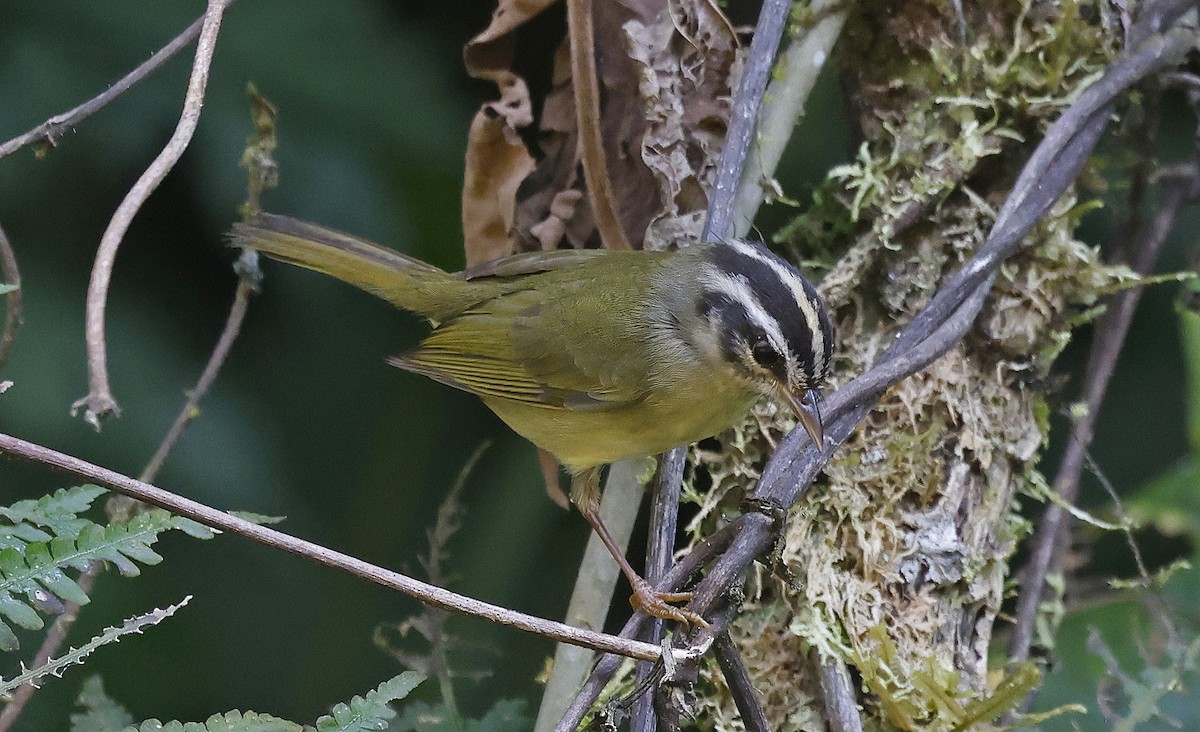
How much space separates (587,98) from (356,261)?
0.71 m

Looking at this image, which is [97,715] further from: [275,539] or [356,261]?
[356,261]

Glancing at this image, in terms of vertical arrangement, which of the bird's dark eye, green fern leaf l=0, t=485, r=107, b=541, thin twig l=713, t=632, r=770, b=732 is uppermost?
the bird's dark eye

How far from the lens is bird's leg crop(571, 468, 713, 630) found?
1.62 metres

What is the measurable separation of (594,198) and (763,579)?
3.04 feet

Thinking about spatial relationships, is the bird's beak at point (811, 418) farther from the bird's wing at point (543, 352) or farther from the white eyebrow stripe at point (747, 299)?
the bird's wing at point (543, 352)

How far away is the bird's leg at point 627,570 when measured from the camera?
5.30ft

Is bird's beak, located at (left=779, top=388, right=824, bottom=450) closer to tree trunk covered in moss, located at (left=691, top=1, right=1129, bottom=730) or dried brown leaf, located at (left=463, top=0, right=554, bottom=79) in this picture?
tree trunk covered in moss, located at (left=691, top=1, right=1129, bottom=730)

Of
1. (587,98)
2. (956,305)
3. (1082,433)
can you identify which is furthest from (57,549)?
(1082,433)

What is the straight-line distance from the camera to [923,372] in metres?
2.19

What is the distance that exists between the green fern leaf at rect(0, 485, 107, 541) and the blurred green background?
1.16 metres

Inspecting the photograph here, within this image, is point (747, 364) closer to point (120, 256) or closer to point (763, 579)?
point (763, 579)

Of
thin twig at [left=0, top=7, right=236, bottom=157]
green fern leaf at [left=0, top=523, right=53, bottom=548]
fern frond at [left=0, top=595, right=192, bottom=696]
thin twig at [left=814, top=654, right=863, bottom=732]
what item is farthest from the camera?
thin twig at [left=814, top=654, right=863, bottom=732]

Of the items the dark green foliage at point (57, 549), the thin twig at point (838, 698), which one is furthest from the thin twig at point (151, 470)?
the thin twig at point (838, 698)

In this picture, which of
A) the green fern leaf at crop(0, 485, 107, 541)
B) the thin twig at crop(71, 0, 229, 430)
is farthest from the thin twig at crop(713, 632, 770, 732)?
the thin twig at crop(71, 0, 229, 430)
